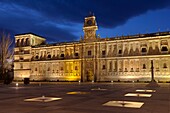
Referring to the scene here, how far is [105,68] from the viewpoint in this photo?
6034 cm

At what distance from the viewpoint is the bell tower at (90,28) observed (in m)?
63.4

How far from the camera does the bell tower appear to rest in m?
63.4

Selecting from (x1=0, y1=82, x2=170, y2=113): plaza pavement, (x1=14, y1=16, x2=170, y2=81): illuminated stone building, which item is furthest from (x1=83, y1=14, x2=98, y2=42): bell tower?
(x1=0, y1=82, x2=170, y2=113): plaza pavement

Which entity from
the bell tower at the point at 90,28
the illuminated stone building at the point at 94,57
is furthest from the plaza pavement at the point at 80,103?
the bell tower at the point at 90,28

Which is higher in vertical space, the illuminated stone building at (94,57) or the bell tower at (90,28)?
the bell tower at (90,28)

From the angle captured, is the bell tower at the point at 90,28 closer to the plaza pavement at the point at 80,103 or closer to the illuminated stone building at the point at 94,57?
the illuminated stone building at the point at 94,57

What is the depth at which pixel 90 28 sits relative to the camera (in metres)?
63.8

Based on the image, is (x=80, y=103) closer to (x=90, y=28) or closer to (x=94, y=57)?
(x=94, y=57)

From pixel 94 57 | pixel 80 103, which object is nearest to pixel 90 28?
pixel 94 57

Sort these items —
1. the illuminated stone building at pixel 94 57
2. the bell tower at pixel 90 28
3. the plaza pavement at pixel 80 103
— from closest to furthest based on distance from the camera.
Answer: the plaza pavement at pixel 80 103, the illuminated stone building at pixel 94 57, the bell tower at pixel 90 28

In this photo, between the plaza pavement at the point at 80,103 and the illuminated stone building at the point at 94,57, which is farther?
the illuminated stone building at the point at 94,57

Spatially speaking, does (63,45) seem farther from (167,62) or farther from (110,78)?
(167,62)

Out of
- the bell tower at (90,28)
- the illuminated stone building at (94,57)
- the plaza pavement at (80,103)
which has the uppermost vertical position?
the bell tower at (90,28)

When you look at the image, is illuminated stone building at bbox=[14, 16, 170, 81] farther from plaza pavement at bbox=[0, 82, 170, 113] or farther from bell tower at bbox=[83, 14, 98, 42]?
plaza pavement at bbox=[0, 82, 170, 113]
